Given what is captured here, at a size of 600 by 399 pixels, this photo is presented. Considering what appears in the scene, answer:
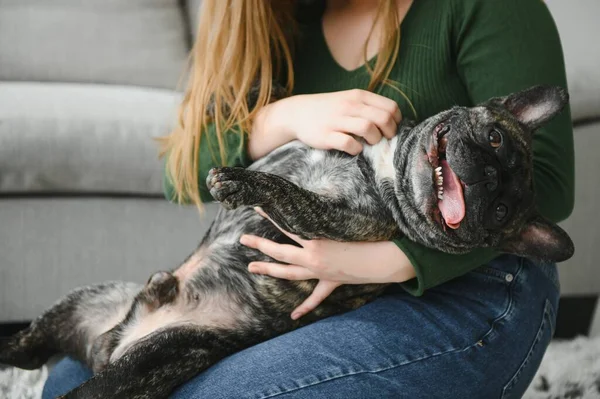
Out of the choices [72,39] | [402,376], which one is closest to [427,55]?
[402,376]

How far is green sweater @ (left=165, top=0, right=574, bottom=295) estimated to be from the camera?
61.6 inches

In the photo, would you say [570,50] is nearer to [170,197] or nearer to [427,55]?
[427,55]

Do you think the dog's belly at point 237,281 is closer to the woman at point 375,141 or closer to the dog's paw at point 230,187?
the woman at point 375,141

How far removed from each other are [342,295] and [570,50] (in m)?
1.49

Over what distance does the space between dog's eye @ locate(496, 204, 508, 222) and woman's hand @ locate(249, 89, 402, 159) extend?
1.02 feet

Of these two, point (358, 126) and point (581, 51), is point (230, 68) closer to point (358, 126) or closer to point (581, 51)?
point (358, 126)

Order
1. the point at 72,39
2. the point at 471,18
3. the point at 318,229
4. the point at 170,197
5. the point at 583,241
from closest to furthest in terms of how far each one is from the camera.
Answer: the point at 318,229, the point at 471,18, the point at 170,197, the point at 583,241, the point at 72,39

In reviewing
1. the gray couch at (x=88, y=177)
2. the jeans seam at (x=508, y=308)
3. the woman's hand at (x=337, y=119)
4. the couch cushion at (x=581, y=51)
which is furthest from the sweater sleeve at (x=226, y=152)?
the couch cushion at (x=581, y=51)

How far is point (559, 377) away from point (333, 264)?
3.43 feet

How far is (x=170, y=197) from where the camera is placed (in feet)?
6.20

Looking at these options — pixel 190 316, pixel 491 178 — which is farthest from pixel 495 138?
pixel 190 316

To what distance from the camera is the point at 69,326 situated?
5.66 feet

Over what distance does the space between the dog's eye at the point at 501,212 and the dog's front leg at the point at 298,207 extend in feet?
0.83

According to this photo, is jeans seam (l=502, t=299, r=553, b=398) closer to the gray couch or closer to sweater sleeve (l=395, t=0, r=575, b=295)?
sweater sleeve (l=395, t=0, r=575, b=295)
